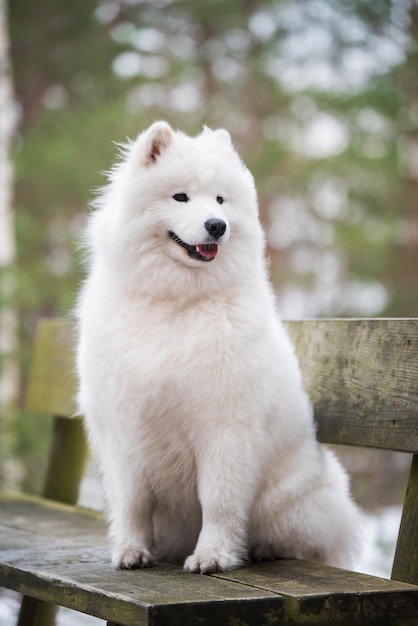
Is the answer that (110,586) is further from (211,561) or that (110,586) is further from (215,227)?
(215,227)

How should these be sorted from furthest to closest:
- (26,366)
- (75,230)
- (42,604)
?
(75,230) < (26,366) < (42,604)

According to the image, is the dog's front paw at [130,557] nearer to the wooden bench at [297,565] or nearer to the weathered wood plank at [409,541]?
the wooden bench at [297,565]

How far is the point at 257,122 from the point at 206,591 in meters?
8.97

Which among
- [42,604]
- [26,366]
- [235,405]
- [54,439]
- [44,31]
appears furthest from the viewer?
[44,31]

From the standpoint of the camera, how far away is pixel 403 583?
2396mm

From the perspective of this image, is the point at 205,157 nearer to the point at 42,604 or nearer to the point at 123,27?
the point at 42,604

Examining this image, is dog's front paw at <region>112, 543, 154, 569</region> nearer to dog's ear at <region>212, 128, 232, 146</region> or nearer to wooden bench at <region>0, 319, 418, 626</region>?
wooden bench at <region>0, 319, 418, 626</region>

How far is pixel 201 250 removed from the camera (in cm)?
268

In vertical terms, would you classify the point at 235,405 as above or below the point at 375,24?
below

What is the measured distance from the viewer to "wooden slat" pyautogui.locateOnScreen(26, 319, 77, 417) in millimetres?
4062

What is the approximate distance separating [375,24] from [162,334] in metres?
7.17

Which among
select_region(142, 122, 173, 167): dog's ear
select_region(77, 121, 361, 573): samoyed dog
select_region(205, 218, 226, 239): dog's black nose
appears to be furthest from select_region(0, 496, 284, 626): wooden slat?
select_region(142, 122, 173, 167): dog's ear

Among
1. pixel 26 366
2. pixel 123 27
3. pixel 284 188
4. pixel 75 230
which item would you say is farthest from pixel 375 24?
pixel 26 366

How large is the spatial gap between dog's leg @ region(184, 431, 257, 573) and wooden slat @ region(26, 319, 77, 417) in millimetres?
1467
